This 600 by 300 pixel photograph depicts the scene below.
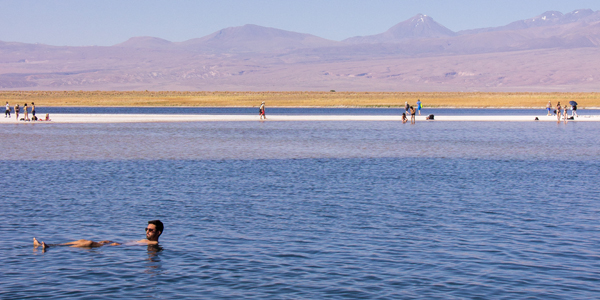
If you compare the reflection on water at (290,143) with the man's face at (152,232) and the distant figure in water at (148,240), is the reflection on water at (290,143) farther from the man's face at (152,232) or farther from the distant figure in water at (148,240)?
the man's face at (152,232)

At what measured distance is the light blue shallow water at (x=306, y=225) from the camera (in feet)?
38.2

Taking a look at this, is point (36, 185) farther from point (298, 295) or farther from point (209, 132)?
point (209, 132)

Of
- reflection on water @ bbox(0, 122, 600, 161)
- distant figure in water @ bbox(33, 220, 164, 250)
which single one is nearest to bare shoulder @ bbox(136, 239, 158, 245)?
distant figure in water @ bbox(33, 220, 164, 250)

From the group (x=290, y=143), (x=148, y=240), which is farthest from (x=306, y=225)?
(x=290, y=143)

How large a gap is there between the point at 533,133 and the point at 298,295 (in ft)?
151

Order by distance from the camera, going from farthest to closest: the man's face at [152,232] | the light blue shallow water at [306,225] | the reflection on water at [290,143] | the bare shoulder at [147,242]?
the reflection on water at [290,143], the bare shoulder at [147,242], the man's face at [152,232], the light blue shallow water at [306,225]

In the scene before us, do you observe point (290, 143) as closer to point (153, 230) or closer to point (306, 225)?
point (306, 225)

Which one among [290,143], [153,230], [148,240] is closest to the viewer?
[153,230]

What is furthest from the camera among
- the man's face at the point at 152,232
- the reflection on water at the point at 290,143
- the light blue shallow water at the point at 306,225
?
the reflection on water at the point at 290,143

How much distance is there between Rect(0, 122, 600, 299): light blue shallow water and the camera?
11.6 meters

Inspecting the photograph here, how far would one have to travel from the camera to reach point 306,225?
1627 centimetres

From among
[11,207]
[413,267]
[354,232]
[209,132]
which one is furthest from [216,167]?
[209,132]

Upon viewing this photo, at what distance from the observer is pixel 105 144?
42531 millimetres

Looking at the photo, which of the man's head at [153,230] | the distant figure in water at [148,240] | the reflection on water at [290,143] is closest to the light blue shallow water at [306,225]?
the distant figure in water at [148,240]
